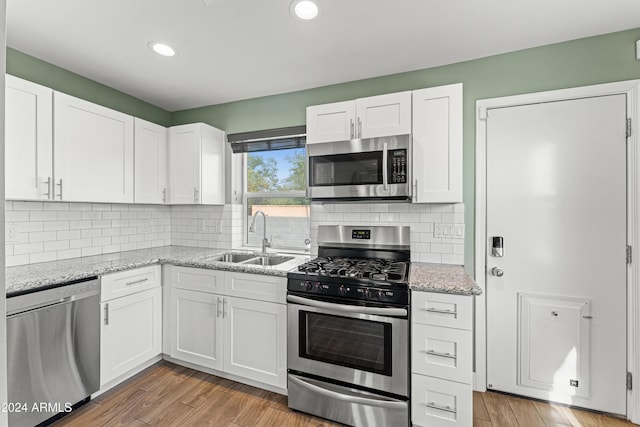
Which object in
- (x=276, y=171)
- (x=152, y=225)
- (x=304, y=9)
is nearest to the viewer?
(x=304, y=9)

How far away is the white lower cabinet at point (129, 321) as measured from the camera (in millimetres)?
2064

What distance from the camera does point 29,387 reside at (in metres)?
1.66

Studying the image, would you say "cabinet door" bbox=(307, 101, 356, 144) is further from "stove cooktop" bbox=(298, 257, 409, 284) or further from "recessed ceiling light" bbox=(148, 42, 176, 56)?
"recessed ceiling light" bbox=(148, 42, 176, 56)

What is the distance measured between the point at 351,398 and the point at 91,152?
2609 mm

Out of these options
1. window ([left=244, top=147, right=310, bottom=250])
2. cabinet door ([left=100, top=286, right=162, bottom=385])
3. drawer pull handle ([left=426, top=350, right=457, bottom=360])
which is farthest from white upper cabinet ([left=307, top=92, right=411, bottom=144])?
cabinet door ([left=100, top=286, right=162, bottom=385])

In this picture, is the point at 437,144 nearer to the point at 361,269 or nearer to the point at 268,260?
the point at 361,269

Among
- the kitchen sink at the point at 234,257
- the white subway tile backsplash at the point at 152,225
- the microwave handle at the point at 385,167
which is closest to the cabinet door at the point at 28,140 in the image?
the white subway tile backsplash at the point at 152,225

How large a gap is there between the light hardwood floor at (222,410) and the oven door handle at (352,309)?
743mm

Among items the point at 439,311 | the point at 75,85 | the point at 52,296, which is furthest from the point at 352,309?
the point at 75,85

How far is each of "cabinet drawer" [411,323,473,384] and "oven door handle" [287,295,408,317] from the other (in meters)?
0.13

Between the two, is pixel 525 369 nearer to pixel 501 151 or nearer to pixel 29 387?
pixel 501 151

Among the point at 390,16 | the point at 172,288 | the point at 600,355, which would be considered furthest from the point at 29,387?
the point at 600,355

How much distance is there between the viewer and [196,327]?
235cm

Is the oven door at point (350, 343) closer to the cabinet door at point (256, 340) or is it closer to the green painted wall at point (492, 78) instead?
the cabinet door at point (256, 340)
